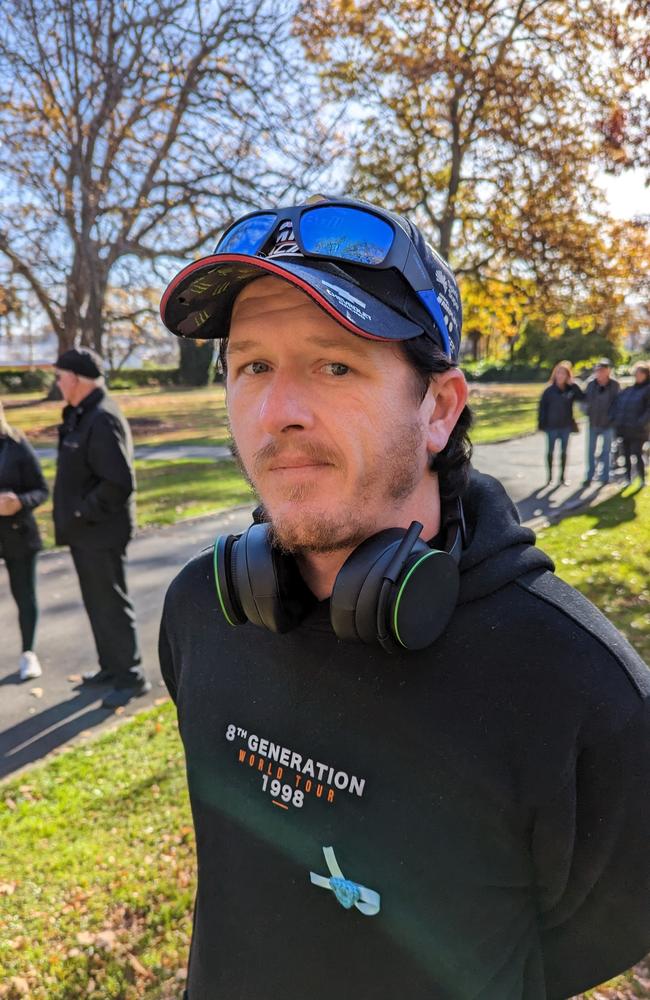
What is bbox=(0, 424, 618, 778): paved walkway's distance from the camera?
4527mm

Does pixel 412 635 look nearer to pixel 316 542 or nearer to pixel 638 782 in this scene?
pixel 316 542

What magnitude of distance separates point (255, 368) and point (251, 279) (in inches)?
7.2

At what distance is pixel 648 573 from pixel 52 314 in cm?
1988

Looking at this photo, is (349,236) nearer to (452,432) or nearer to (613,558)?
(452,432)

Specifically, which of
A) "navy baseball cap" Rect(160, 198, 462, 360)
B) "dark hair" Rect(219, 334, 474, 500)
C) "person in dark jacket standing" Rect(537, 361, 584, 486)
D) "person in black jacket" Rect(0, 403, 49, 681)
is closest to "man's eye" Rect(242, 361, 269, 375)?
"navy baseball cap" Rect(160, 198, 462, 360)

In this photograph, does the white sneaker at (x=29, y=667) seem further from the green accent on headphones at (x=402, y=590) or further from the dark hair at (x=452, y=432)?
the green accent on headphones at (x=402, y=590)

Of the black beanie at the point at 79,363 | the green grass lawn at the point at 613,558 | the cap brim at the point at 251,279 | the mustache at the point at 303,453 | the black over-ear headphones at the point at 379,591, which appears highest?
the cap brim at the point at 251,279

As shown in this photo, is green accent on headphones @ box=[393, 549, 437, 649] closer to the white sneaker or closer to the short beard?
the short beard

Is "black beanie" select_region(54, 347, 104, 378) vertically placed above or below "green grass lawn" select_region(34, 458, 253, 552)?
above

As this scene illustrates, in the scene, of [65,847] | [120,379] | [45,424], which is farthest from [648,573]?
[120,379]

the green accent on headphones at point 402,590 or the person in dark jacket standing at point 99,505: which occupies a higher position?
the green accent on headphones at point 402,590

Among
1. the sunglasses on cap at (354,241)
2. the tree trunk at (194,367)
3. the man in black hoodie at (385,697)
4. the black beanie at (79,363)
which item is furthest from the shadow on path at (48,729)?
the tree trunk at (194,367)

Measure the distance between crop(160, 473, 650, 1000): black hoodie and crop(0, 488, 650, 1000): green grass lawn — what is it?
68.2 inches

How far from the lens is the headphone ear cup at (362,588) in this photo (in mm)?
1225
